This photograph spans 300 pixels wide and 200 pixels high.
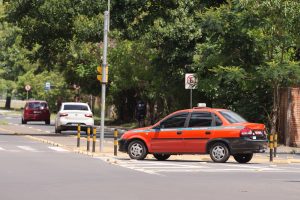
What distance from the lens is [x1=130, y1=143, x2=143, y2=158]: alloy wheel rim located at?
25133 millimetres

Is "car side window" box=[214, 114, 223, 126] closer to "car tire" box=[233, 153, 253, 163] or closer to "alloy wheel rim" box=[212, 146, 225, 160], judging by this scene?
"alloy wheel rim" box=[212, 146, 225, 160]

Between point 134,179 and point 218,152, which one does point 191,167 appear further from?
point 134,179

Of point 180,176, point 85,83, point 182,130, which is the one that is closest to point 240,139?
point 182,130

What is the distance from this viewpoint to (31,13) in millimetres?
40812

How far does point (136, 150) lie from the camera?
82.6ft

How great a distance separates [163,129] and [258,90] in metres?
12.9

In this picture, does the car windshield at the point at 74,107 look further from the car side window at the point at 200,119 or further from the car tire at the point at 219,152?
the car tire at the point at 219,152

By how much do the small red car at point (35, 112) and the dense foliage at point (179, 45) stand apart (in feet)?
11.2

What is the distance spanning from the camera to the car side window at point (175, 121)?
24.8m

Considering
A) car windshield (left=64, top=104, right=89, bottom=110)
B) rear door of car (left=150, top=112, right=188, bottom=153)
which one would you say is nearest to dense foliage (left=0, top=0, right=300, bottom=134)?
car windshield (left=64, top=104, right=89, bottom=110)

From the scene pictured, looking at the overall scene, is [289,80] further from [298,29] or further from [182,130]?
[182,130]

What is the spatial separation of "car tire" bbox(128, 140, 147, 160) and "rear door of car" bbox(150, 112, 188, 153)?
340mm

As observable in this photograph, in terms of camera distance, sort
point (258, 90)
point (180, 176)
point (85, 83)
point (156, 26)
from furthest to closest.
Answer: point (85, 83)
point (156, 26)
point (258, 90)
point (180, 176)

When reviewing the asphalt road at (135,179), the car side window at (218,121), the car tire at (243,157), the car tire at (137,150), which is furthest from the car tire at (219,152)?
the car tire at (137,150)
